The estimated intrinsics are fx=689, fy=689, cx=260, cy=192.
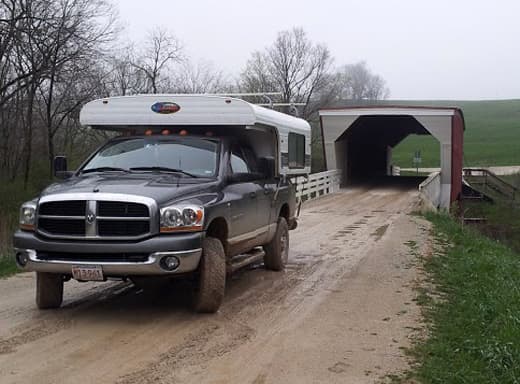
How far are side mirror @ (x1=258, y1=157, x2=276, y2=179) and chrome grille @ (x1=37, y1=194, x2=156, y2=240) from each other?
2.48 meters

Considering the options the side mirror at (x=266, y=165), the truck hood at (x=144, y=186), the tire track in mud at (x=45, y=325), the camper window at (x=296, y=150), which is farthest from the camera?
the camper window at (x=296, y=150)

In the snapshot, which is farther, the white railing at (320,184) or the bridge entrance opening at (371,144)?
the bridge entrance opening at (371,144)

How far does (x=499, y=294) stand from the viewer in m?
8.01

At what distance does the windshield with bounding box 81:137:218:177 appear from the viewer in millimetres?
7832

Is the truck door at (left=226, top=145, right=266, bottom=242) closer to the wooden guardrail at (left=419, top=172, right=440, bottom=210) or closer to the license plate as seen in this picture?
the license plate

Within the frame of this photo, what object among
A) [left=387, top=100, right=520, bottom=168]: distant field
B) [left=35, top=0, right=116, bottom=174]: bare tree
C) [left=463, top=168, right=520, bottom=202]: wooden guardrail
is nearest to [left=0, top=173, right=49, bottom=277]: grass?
[left=35, top=0, right=116, bottom=174]: bare tree

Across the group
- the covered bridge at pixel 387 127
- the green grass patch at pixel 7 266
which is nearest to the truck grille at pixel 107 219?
the green grass patch at pixel 7 266

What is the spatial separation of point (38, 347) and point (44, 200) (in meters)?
1.54

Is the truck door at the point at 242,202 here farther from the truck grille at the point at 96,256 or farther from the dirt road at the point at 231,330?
the truck grille at the point at 96,256

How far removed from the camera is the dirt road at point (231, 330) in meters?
5.30

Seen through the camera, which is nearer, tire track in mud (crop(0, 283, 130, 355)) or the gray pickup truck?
tire track in mud (crop(0, 283, 130, 355))

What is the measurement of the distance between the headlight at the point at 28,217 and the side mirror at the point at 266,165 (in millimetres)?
2959

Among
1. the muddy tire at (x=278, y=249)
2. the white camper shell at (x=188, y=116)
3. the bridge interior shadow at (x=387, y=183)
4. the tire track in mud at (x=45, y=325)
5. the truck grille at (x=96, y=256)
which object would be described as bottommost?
the bridge interior shadow at (x=387, y=183)

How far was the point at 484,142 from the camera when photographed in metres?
87.3
